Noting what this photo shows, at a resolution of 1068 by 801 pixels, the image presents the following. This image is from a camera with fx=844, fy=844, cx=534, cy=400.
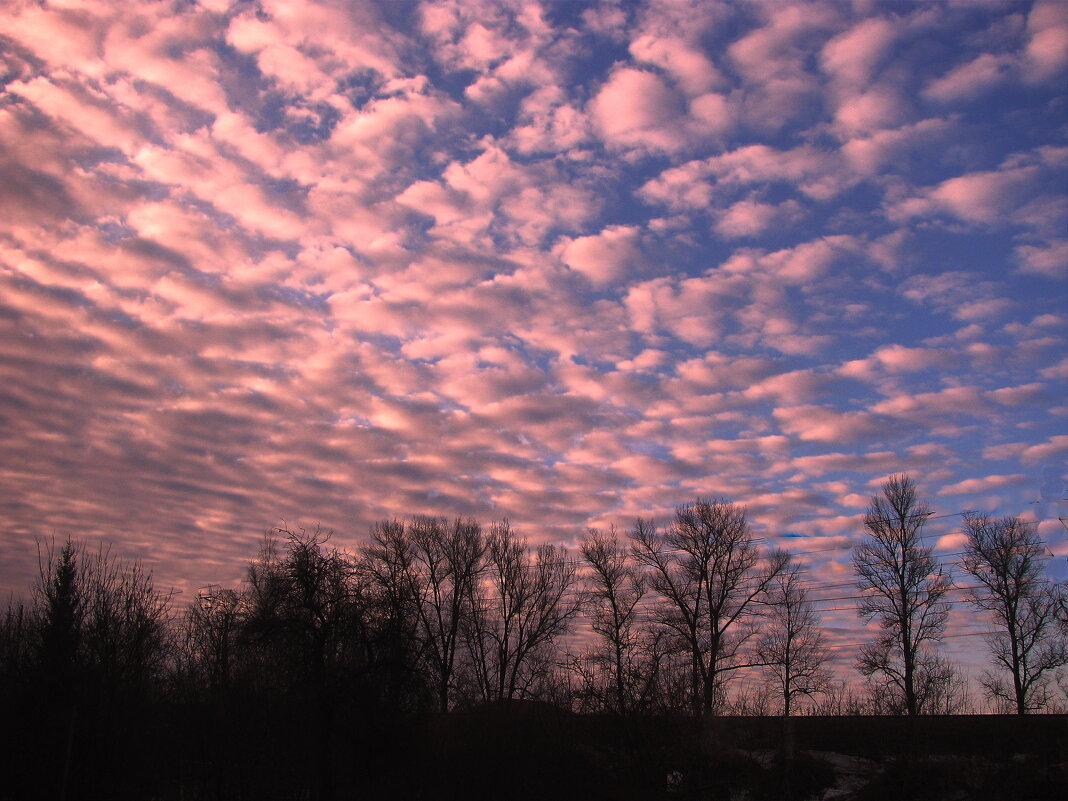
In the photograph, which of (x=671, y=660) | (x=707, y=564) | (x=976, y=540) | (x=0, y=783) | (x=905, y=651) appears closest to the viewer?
(x=0, y=783)

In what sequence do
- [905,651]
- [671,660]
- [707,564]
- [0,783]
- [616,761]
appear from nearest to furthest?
1. [0,783]
2. [616,761]
3. [671,660]
4. [905,651]
5. [707,564]

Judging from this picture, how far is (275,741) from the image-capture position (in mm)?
27344

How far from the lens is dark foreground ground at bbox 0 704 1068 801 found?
84.1 feet

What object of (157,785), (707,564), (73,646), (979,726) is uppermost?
(707,564)

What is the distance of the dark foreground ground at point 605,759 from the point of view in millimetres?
25641

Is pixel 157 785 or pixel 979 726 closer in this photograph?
pixel 157 785

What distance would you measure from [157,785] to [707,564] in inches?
1240

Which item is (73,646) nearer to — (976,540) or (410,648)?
(410,648)

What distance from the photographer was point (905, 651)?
39.5m

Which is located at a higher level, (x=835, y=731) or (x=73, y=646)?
(x=73, y=646)

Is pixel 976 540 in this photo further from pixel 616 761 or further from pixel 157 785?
pixel 157 785

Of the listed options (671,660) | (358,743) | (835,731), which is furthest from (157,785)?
(835,731)

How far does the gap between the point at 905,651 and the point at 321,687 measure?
27.3 metres

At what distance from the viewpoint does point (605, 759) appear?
96.5 ft
